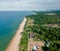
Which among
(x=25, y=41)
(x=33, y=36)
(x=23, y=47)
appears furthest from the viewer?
(x=33, y=36)

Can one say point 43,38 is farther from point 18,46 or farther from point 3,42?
point 3,42

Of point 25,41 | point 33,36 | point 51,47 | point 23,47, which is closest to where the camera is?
point 51,47

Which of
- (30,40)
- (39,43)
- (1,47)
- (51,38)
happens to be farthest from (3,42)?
(51,38)

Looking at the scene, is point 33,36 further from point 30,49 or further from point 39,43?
point 30,49

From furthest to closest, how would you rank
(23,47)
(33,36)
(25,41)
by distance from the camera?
(33,36) → (25,41) → (23,47)

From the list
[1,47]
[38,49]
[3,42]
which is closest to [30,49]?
[38,49]

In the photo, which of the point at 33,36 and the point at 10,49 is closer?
the point at 10,49

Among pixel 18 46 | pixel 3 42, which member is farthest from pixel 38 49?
pixel 3 42

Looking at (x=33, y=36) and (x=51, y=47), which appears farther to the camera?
(x=33, y=36)

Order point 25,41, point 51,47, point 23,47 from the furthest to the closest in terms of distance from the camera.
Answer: point 25,41 < point 23,47 < point 51,47
